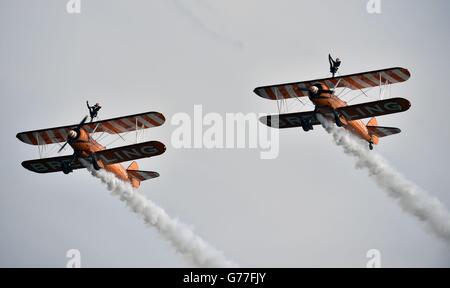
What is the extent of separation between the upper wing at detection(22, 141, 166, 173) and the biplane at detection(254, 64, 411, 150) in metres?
6.18

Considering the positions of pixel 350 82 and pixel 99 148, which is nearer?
pixel 99 148

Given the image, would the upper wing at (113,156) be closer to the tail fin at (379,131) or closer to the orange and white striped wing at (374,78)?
the orange and white striped wing at (374,78)

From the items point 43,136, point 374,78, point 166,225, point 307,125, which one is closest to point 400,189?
point 374,78

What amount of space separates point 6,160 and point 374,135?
88.4ft

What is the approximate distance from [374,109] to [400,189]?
604 cm

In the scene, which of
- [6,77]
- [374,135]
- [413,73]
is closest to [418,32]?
[413,73]

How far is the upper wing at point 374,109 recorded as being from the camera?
4188 centimetres

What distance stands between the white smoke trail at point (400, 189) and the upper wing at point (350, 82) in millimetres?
2051

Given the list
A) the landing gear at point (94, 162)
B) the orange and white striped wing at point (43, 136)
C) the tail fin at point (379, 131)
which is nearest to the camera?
the landing gear at point (94, 162)

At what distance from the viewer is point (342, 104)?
4306 cm

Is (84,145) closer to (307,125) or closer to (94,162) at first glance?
(94,162)

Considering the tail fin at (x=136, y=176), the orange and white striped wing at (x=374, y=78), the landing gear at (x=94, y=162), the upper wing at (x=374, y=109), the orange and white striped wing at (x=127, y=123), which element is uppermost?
the orange and white striped wing at (x=374, y=78)

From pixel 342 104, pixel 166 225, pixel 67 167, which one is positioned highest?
pixel 342 104

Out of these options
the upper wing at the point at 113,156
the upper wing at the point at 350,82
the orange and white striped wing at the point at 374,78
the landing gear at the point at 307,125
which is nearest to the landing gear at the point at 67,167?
the upper wing at the point at 113,156
